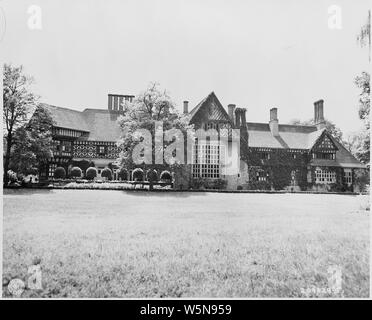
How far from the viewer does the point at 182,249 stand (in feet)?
17.4

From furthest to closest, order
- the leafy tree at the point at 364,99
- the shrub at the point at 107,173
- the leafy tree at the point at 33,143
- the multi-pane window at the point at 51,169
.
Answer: the shrub at the point at 107,173 → the multi-pane window at the point at 51,169 → the leafy tree at the point at 33,143 → the leafy tree at the point at 364,99

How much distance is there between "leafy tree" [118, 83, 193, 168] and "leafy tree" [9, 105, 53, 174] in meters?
2.03

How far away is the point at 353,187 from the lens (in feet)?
Result: 31.9

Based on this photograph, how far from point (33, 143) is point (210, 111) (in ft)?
17.2

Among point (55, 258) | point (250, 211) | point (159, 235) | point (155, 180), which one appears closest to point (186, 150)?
point (155, 180)

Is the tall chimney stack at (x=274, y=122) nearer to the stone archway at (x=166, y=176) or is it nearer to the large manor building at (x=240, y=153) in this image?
the large manor building at (x=240, y=153)

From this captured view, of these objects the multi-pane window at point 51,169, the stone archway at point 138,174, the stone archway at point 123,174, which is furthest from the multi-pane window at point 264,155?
the multi-pane window at point 51,169

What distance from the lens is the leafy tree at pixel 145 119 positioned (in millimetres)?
8906

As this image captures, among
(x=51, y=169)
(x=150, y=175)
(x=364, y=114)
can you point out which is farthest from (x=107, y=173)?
(x=364, y=114)

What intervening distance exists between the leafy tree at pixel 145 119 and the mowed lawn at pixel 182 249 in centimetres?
229

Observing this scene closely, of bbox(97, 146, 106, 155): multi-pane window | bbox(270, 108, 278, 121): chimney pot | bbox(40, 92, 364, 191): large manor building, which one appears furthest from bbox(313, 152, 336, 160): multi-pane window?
bbox(97, 146, 106, 155): multi-pane window

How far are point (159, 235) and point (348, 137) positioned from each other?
5.85 meters

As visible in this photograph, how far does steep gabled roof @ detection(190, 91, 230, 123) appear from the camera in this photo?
841 centimetres

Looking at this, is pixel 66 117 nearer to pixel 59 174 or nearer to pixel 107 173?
pixel 59 174
